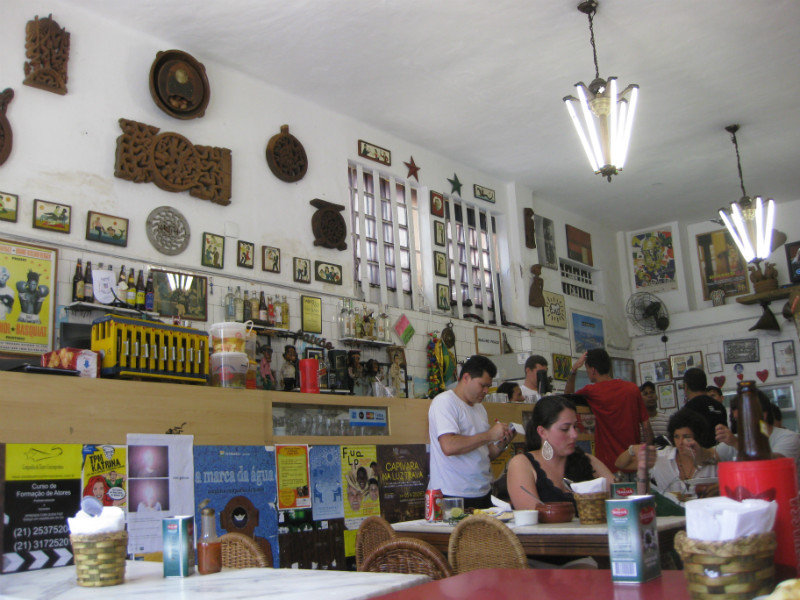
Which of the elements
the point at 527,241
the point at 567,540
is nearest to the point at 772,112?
the point at 527,241

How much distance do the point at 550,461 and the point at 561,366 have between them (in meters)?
5.48

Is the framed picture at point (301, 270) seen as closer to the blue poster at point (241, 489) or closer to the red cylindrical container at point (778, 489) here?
the blue poster at point (241, 489)

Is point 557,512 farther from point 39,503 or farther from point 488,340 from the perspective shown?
point 488,340

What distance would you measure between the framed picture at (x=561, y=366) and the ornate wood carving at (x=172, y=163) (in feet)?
15.6

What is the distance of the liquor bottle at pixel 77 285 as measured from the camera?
495cm

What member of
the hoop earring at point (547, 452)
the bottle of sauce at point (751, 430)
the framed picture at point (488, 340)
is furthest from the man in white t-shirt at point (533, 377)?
the bottle of sauce at point (751, 430)

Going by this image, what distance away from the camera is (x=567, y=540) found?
Result: 10.0ft

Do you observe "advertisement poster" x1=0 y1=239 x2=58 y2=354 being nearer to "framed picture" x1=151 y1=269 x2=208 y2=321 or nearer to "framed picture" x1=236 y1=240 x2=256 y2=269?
"framed picture" x1=151 y1=269 x2=208 y2=321

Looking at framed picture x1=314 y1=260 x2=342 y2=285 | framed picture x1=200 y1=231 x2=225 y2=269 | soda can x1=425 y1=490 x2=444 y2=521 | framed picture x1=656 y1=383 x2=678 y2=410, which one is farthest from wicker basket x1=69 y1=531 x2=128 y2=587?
framed picture x1=656 y1=383 x2=678 y2=410

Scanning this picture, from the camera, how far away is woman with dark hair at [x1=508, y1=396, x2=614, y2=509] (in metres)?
3.86

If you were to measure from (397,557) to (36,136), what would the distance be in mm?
4044

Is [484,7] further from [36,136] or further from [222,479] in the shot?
[222,479]

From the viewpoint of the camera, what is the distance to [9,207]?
15.8 ft

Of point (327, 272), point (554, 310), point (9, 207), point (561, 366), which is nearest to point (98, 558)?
point (9, 207)
